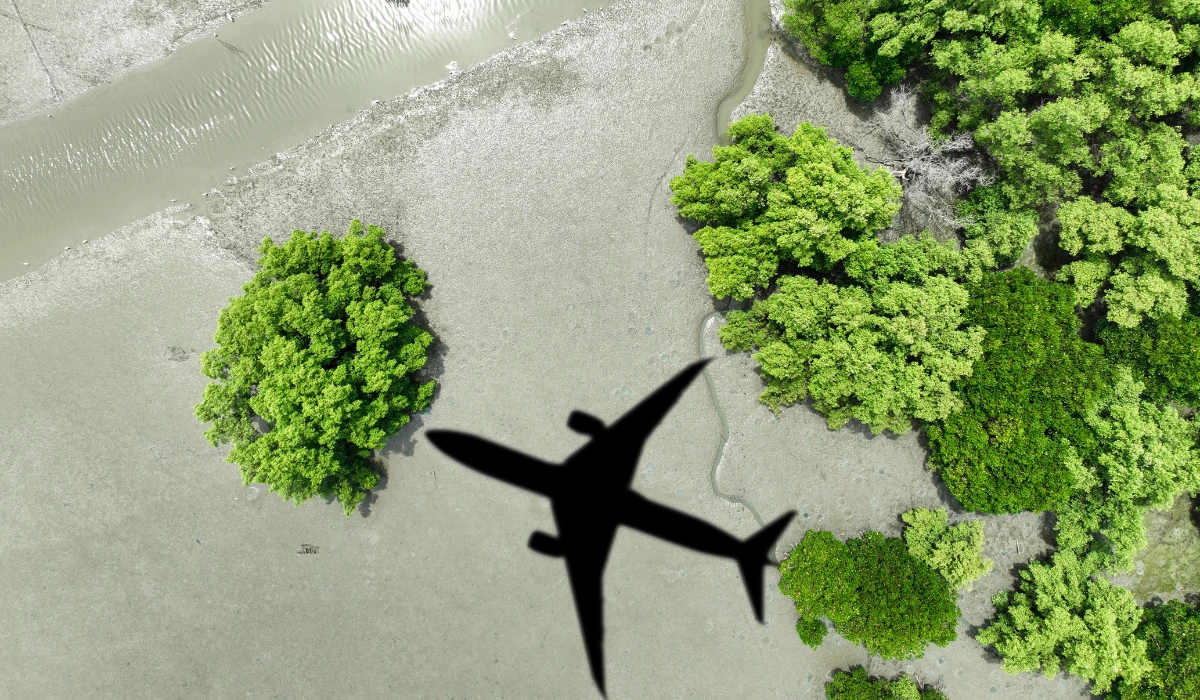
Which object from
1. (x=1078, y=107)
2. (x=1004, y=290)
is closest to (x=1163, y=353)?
(x=1004, y=290)

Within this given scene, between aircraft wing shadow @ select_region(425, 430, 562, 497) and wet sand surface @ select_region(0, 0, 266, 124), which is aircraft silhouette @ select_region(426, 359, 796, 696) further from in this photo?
wet sand surface @ select_region(0, 0, 266, 124)

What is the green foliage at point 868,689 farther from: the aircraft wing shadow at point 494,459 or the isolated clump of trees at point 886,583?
the aircraft wing shadow at point 494,459

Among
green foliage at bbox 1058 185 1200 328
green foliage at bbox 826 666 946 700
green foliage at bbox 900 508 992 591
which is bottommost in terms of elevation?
green foliage at bbox 826 666 946 700

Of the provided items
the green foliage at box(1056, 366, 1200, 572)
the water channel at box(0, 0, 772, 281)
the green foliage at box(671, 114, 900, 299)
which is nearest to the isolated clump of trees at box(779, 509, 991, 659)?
the green foliage at box(1056, 366, 1200, 572)

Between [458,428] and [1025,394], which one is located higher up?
[1025,394]

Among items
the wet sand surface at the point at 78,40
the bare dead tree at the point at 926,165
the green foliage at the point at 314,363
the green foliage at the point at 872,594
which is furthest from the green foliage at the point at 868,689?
the wet sand surface at the point at 78,40

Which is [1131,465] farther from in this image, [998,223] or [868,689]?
[868,689]

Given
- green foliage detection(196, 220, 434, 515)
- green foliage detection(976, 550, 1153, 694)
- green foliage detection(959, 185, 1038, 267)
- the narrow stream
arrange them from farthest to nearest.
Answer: the narrow stream
green foliage detection(976, 550, 1153, 694)
green foliage detection(959, 185, 1038, 267)
green foliage detection(196, 220, 434, 515)
